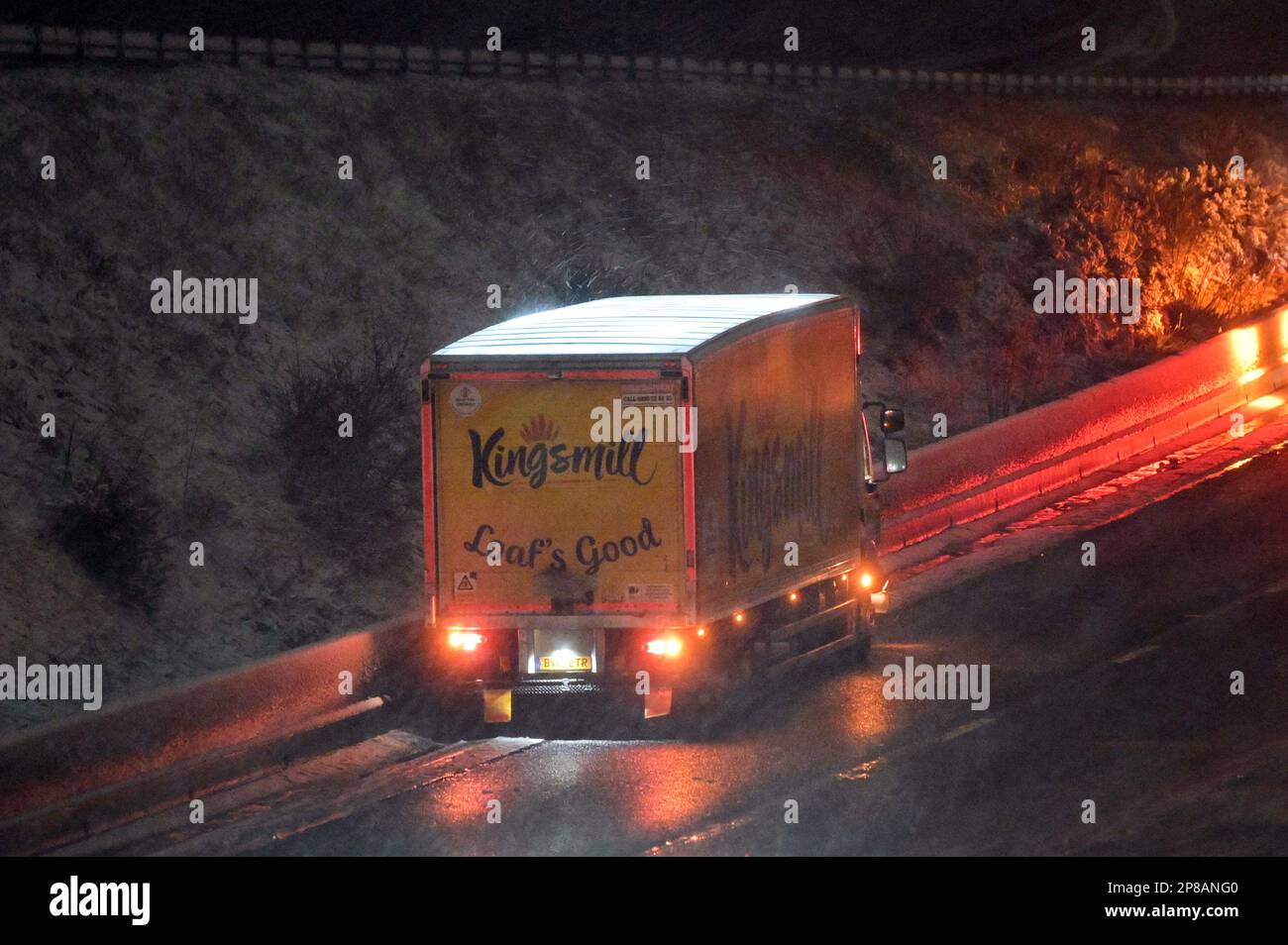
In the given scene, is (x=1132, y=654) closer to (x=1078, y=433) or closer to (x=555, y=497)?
(x=555, y=497)

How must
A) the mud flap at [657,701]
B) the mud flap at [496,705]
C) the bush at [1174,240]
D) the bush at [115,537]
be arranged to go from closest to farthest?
the mud flap at [657,701], the mud flap at [496,705], the bush at [115,537], the bush at [1174,240]

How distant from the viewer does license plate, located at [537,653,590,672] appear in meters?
13.9

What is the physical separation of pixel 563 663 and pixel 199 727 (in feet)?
9.03

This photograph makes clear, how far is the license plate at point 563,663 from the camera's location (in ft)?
45.6

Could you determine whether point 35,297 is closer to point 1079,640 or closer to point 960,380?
point 1079,640

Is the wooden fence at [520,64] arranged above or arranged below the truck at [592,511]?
above

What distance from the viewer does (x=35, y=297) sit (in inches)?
830

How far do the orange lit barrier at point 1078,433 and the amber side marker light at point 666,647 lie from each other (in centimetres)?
816

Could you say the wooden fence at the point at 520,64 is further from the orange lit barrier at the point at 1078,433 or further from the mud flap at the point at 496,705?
the mud flap at the point at 496,705

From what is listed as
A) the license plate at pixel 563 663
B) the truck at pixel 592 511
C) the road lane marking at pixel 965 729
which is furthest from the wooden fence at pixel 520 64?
the road lane marking at pixel 965 729

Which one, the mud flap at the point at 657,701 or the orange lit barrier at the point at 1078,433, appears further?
the orange lit barrier at the point at 1078,433

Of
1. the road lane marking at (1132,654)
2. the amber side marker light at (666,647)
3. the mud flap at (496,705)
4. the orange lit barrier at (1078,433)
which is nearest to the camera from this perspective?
the amber side marker light at (666,647)

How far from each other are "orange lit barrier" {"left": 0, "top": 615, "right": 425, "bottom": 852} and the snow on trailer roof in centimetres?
274

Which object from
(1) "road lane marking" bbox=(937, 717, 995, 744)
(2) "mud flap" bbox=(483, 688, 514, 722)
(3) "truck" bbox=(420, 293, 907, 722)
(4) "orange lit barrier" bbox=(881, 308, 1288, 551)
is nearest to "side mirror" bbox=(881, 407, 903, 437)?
(3) "truck" bbox=(420, 293, 907, 722)
